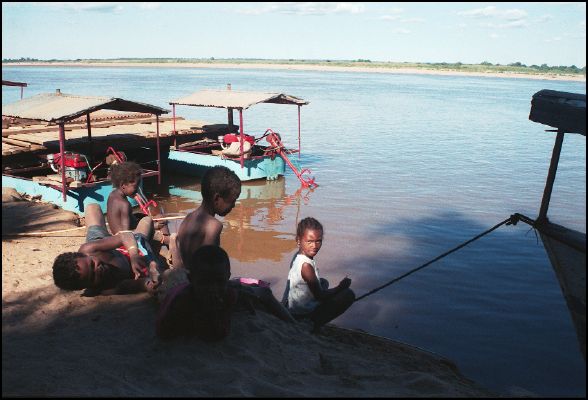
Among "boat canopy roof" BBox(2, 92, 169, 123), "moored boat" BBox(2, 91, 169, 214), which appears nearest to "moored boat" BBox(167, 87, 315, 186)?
"boat canopy roof" BBox(2, 92, 169, 123)

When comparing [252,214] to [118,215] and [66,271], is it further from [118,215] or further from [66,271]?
[66,271]

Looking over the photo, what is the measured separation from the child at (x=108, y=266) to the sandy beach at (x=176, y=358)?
0.45 feet

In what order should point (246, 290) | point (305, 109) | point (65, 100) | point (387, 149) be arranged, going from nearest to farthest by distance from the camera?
1. point (246, 290)
2. point (65, 100)
3. point (387, 149)
4. point (305, 109)

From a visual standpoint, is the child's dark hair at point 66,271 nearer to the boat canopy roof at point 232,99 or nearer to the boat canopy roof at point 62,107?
the boat canopy roof at point 62,107

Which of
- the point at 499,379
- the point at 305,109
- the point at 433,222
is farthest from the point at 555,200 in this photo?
the point at 305,109

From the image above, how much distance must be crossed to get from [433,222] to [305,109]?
26.2m

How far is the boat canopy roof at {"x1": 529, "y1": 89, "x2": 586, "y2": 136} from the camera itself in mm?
3455

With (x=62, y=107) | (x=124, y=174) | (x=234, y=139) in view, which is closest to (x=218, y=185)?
(x=124, y=174)

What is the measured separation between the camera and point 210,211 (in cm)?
451

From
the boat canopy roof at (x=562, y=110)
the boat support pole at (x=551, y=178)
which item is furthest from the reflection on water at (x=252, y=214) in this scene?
the boat canopy roof at (x=562, y=110)

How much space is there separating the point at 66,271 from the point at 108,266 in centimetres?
66

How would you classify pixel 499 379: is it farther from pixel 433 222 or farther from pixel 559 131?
pixel 433 222

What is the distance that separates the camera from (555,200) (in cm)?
1409

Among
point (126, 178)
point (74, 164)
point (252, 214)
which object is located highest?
point (126, 178)
